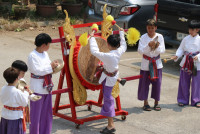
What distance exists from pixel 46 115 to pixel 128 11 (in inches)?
216

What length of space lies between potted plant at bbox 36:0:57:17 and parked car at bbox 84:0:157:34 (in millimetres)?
3122

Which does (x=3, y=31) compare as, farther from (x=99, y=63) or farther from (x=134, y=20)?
(x=99, y=63)

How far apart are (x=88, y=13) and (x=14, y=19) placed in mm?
3096

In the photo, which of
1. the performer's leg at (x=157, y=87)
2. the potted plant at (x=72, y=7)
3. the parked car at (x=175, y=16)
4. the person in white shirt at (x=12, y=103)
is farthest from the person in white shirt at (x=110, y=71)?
the potted plant at (x=72, y=7)

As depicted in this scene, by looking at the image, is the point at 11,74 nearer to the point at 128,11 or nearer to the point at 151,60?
the point at 151,60

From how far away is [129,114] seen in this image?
6.31 meters

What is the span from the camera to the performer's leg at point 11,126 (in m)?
4.41

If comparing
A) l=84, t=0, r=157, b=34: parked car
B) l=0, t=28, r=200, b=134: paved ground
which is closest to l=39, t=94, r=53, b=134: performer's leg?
l=0, t=28, r=200, b=134: paved ground

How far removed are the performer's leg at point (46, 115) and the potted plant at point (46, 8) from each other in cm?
861

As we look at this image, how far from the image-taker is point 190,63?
21.5 feet

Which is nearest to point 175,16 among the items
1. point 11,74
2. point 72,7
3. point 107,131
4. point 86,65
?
point 86,65

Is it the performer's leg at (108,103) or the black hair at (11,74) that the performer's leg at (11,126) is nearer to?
the black hair at (11,74)

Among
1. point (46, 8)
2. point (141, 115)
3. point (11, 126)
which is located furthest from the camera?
point (46, 8)

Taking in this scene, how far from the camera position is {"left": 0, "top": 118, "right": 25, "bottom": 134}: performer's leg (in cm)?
441
